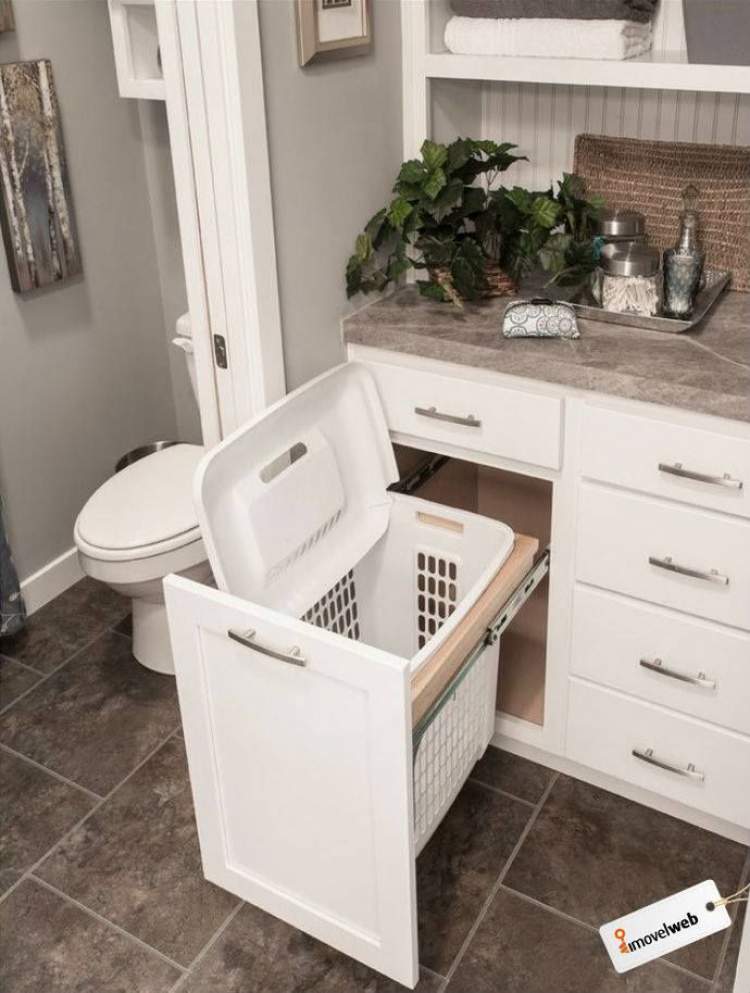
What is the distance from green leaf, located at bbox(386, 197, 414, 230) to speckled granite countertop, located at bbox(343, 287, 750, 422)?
170 millimetres

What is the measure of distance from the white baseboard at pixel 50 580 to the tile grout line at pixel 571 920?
4.75 feet

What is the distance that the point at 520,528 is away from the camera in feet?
7.95

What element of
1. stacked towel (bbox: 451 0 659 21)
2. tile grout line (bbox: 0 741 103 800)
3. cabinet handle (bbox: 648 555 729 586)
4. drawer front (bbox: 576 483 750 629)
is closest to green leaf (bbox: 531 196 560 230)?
stacked towel (bbox: 451 0 659 21)

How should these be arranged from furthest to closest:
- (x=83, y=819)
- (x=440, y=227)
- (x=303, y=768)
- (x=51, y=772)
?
1. (x=51, y=772)
2. (x=83, y=819)
3. (x=440, y=227)
4. (x=303, y=768)

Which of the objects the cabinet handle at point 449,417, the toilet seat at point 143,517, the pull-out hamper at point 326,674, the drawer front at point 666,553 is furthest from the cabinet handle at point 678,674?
the toilet seat at point 143,517

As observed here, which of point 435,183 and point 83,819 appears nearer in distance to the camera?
point 435,183

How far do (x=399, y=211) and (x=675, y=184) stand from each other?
1.84 ft

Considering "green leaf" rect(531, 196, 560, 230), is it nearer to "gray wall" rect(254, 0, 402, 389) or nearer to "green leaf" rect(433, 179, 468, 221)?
"green leaf" rect(433, 179, 468, 221)

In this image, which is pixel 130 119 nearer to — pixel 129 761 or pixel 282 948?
pixel 129 761

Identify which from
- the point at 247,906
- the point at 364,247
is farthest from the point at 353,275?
the point at 247,906

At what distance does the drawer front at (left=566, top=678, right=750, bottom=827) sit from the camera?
1836mm

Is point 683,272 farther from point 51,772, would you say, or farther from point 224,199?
point 51,772

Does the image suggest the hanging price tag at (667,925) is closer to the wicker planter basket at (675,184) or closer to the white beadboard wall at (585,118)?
the wicker planter basket at (675,184)

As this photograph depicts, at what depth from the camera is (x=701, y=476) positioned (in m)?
1.63
